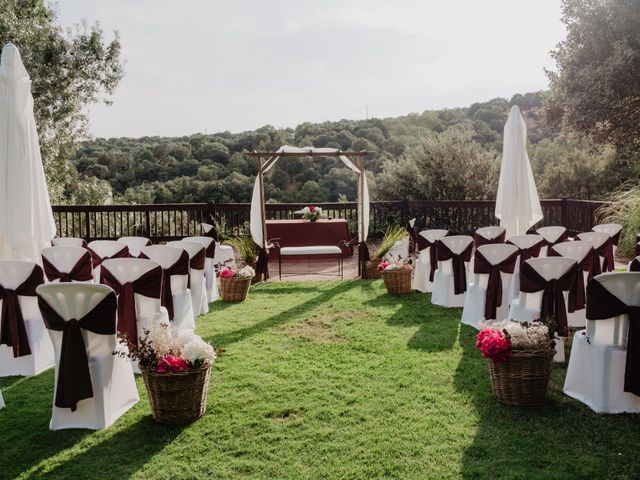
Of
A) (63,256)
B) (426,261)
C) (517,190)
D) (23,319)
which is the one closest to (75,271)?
(63,256)

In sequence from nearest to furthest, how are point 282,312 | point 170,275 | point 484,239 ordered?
point 170,275 → point 282,312 → point 484,239

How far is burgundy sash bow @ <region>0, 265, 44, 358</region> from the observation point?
445 centimetres

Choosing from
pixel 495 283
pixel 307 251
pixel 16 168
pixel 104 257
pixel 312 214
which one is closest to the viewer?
pixel 16 168

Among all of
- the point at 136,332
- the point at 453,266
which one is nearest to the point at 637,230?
the point at 453,266

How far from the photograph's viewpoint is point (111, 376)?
3.62 meters

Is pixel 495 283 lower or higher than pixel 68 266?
lower

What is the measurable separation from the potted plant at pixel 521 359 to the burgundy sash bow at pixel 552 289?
78cm

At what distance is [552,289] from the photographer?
4445 mm

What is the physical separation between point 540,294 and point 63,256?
427 cm

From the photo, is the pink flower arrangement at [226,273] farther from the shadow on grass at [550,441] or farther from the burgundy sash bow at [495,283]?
the shadow on grass at [550,441]

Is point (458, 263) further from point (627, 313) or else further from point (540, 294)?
point (627, 313)

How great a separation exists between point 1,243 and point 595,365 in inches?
208

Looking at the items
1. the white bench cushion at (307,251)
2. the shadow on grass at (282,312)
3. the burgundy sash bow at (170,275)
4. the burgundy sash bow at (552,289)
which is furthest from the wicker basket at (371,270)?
the burgundy sash bow at (552,289)

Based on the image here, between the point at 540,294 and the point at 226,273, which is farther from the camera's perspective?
the point at 226,273
